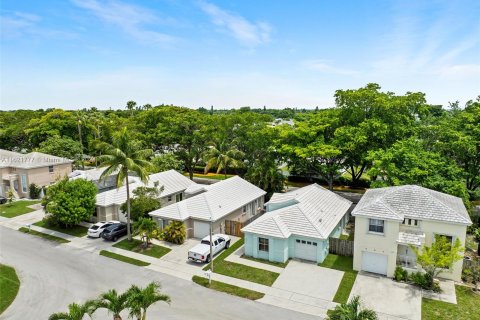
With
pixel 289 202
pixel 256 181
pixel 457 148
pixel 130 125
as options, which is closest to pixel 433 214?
pixel 289 202

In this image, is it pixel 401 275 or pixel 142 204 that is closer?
pixel 401 275

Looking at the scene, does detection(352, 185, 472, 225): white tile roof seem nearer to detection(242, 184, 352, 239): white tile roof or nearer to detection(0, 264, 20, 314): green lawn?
detection(242, 184, 352, 239): white tile roof

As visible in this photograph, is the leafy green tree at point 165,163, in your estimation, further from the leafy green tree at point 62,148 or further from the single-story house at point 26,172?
the leafy green tree at point 62,148

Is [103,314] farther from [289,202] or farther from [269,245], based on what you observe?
[289,202]

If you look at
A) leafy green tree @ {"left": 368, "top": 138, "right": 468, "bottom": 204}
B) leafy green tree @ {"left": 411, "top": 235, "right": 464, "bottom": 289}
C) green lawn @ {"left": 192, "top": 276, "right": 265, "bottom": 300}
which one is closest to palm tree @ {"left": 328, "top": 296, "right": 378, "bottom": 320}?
A: green lawn @ {"left": 192, "top": 276, "right": 265, "bottom": 300}

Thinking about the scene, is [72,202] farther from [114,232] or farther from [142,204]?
[142,204]

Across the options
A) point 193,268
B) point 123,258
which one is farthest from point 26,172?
point 193,268
